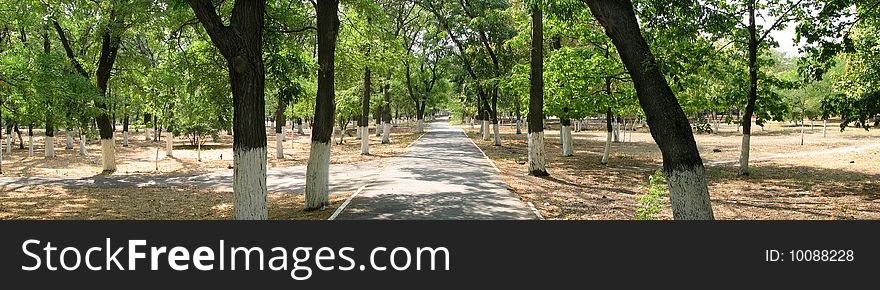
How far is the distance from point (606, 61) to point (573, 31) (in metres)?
1.66

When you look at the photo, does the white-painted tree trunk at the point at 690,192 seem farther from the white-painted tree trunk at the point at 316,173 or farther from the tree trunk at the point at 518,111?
the tree trunk at the point at 518,111

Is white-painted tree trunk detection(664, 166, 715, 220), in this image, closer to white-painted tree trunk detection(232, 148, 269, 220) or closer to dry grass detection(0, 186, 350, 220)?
white-painted tree trunk detection(232, 148, 269, 220)

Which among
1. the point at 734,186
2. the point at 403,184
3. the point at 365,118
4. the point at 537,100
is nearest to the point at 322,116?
the point at 403,184

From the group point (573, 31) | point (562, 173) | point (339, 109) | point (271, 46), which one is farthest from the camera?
point (339, 109)

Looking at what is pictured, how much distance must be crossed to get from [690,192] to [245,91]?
546cm

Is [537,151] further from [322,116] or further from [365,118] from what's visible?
[365,118]

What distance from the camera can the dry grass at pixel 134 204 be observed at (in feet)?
33.4

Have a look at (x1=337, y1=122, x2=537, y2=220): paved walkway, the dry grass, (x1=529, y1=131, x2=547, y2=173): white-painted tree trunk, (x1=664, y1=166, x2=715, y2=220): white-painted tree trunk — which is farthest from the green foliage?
(x1=529, y1=131, x2=547, y2=173): white-painted tree trunk

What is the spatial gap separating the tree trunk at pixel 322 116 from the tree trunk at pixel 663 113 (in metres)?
5.58

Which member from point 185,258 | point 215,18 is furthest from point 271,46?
point 185,258

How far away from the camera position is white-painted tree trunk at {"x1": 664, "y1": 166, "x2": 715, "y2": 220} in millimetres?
6176

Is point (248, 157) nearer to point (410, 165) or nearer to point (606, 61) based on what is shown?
point (410, 165)

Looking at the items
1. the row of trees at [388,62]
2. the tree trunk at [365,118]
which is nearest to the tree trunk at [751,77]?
the row of trees at [388,62]

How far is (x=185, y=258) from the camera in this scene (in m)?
4.79
